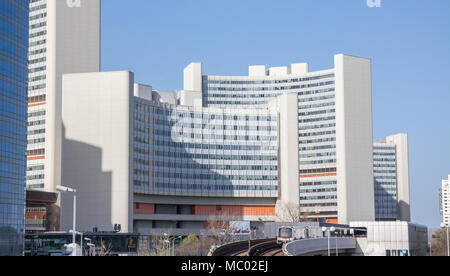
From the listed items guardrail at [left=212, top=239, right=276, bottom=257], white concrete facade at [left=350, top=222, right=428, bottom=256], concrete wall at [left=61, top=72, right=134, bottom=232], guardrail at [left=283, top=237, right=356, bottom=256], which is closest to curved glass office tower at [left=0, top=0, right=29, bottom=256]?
guardrail at [left=212, top=239, right=276, bottom=257]

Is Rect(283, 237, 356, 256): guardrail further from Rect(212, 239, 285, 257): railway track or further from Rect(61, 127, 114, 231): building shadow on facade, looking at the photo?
Rect(61, 127, 114, 231): building shadow on facade

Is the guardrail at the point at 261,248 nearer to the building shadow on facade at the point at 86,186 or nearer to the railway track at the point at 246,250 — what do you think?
the railway track at the point at 246,250

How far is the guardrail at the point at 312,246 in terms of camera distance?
10108 cm

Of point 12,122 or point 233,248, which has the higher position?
point 12,122

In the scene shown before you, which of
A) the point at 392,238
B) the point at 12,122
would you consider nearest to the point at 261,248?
the point at 12,122

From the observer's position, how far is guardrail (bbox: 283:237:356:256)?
101081mm

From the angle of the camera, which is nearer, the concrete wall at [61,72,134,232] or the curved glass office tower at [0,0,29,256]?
the curved glass office tower at [0,0,29,256]

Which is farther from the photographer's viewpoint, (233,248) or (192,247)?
(192,247)

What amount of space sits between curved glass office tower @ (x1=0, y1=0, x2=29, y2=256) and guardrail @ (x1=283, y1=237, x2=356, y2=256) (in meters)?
51.8

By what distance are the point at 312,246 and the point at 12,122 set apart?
60595 mm

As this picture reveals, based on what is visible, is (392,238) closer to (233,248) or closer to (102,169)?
(233,248)

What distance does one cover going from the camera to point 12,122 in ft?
415

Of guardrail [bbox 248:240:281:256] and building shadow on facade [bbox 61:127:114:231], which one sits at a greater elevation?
building shadow on facade [bbox 61:127:114:231]

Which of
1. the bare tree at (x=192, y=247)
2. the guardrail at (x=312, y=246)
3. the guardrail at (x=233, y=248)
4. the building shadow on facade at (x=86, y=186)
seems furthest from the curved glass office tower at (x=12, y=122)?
the building shadow on facade at (x=86, y=186)
